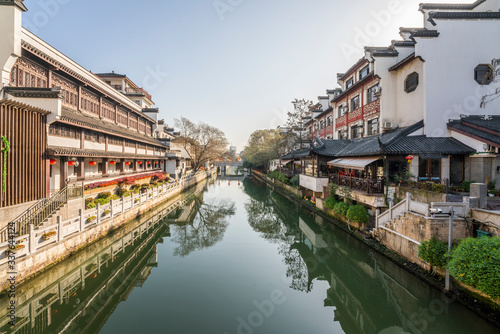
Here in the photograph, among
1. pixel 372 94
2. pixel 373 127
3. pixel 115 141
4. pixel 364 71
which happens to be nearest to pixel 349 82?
pixel 364 71

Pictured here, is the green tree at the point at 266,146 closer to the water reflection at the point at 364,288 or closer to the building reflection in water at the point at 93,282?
the water reflection at the point at 364,288

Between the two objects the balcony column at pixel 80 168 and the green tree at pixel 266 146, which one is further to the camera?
the green tree at pixel 266 146

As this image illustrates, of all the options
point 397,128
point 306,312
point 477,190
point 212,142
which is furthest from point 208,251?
point 212,142

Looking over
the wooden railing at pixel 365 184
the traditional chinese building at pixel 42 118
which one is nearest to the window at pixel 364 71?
the wooden railing at pixel 365 184

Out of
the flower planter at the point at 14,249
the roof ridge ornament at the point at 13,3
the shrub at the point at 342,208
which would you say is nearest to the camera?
the flower planter at the point at 14,249

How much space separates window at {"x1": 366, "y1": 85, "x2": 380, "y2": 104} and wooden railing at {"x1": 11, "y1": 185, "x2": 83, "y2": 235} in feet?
61.5

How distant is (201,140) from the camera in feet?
133

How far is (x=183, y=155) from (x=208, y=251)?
1241 inches

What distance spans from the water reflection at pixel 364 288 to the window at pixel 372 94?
9.78 metres

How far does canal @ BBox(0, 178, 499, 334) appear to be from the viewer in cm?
634

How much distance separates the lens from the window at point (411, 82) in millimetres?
14070

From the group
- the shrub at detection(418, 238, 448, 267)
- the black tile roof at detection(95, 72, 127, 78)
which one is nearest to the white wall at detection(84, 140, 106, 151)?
the black tile roof at detection(95, 72, 127, 78)

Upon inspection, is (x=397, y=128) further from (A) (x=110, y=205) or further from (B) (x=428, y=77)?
(A) (x=110, y=205)

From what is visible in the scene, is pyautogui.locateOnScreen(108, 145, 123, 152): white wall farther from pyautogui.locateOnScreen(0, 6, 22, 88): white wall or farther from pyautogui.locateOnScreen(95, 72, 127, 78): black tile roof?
pyautogui.locateOnScreen(95, 72, 127, 78): black tile roof
